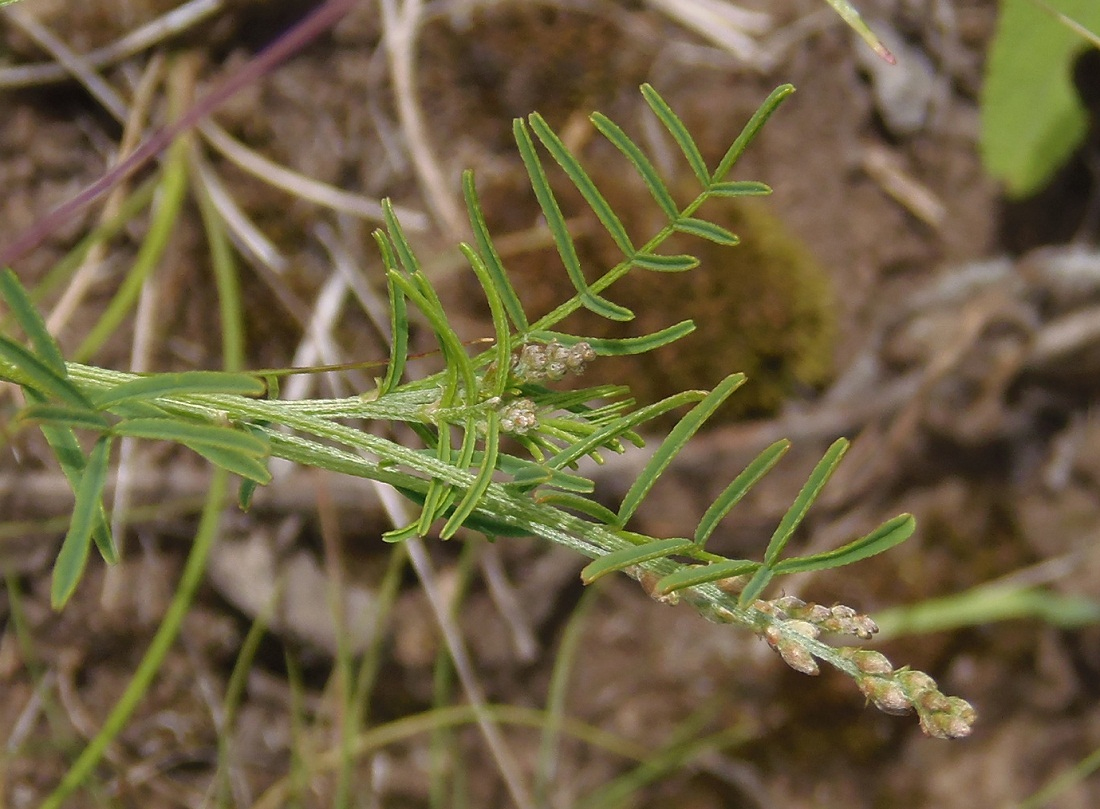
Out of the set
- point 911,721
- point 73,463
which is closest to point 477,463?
point 73,463

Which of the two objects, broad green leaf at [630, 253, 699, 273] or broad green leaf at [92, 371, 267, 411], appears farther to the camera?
broad green leaf at [630, 253, 699, 273]

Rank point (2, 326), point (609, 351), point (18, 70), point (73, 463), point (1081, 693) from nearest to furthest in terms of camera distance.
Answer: point (73, 463)
point (609, 351)
point (2, 326)
point (18, 70)
point (1081, 693)

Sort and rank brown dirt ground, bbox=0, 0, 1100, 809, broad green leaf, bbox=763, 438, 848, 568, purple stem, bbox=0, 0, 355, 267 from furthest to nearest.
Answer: brown dirt ground, bbox=0, 0, 1100, 809 < purple stem, bbox=0, 0, 355, 267 < broad green leaf, bbox=763, 438, 848, 568

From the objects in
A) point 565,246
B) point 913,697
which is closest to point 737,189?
point 565,246

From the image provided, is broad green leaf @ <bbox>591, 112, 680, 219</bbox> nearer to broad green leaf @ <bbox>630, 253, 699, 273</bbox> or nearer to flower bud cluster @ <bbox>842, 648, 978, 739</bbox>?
broad green leaf @ <bbox>630, 253, 699, 273</bbox>

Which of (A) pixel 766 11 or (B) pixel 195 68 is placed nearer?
(B) pixel 195 68

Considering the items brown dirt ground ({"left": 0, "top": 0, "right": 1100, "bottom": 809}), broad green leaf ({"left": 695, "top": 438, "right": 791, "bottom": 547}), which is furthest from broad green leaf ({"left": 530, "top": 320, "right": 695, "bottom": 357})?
brown dirt ground ({"left": 0, "top": 0, "right": 1100, "bottom": 809})

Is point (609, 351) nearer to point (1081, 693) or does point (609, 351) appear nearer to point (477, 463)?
point (477, 463)
